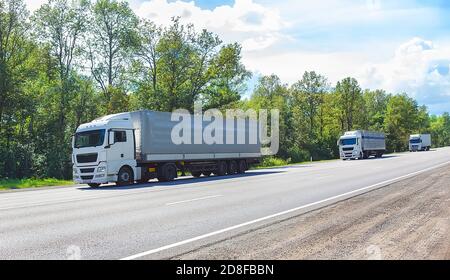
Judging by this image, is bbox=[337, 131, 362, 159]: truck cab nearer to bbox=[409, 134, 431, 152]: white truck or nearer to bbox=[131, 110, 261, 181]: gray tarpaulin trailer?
bbox=[131, 110, 261, 181]: gray tarpaulin trailer

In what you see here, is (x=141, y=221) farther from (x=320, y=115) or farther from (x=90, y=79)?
(x=320, y=115)

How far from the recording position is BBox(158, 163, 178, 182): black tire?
2397cm

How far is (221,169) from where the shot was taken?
28.5m

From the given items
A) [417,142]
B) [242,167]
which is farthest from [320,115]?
[242,167]

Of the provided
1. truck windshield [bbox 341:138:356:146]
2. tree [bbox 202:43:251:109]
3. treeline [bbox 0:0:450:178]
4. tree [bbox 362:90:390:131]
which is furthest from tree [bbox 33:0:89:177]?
tree [bbox 362:90:390:131]

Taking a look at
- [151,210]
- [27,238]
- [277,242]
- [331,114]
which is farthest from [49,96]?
[331,114]

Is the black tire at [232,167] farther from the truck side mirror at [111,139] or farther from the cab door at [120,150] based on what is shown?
the truck side mirror at [111,139]

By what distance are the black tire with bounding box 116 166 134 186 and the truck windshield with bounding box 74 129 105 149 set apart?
1821 millimetres

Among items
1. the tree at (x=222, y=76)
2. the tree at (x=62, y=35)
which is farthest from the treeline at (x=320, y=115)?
the tree at (x=62, y=35)
